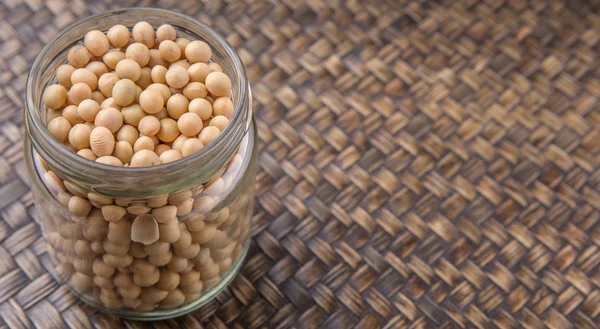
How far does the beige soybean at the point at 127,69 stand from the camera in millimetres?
557

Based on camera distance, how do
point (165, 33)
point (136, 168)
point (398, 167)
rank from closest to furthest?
point (136, 168) < point (165, 33) < point (398, 167)

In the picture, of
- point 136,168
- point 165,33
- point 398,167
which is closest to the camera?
point 136,168

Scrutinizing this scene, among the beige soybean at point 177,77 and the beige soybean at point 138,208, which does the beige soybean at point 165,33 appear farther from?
the beige soybean at point 138,208

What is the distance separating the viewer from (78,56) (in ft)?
1.89

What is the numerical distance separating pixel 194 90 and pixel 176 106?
0.02 meters

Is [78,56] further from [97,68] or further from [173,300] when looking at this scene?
[173,300]

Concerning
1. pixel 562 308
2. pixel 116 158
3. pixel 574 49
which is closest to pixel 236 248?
pixel 116 158

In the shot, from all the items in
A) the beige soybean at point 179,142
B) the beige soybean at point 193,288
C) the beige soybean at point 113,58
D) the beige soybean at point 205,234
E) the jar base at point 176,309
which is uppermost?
the beige soybean at point 113,58

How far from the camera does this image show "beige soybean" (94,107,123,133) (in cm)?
53

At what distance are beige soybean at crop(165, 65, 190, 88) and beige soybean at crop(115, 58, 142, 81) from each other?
3 cm

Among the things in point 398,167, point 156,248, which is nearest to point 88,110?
point 156,248

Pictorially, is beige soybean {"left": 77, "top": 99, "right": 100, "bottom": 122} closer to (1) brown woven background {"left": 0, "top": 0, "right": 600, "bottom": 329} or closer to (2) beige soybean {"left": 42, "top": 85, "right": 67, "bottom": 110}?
(2) beige soybean {"left": 42, "top": 85, "right": 67, "bottom": 110}

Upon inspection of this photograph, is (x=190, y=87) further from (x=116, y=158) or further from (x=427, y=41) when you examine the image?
(x=427, y=41)

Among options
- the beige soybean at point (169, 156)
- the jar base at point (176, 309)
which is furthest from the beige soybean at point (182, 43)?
the jar base at point (176, 309)
